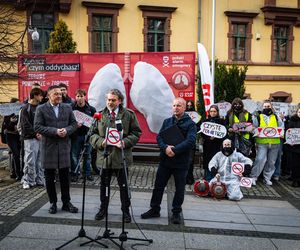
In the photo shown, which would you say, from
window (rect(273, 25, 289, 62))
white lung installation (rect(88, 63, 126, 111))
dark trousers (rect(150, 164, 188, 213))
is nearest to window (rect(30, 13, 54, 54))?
white lung installation (rect(88, 63, 126, 111))

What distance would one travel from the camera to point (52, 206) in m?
5.88

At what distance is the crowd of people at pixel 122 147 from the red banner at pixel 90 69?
1167 millimetres

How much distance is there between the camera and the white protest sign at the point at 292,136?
28.4 feet

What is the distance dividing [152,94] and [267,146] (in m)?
3.23

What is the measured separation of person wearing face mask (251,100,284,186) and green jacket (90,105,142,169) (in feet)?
13.6

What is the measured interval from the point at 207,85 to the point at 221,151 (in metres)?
3.29

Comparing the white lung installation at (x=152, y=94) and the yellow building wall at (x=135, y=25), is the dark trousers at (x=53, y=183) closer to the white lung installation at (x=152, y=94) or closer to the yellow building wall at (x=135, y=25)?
the white lung installation at (x=152, y=94)

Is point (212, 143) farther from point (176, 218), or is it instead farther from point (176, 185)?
point (176, 218)

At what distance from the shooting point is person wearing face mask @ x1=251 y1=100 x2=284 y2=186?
28.3 ft

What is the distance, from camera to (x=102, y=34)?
760 inches

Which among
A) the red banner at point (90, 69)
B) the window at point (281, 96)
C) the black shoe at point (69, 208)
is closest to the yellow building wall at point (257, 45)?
the window at point (281, 96)

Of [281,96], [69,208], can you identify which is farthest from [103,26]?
[69,208]

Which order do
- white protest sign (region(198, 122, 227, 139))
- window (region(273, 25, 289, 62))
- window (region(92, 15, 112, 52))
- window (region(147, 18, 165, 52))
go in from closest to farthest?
white protest sign (region(198, 122, 227, 139)) < window (region(92, 15, 112, 52)) < window (region(147, 18, 165, 52)) < window (region(273, 25, 289, 62))

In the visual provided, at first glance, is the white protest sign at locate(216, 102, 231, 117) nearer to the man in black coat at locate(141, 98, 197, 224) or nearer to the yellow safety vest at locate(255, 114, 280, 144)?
the yellow safety vest at locate(255, 114, 280, 144)
